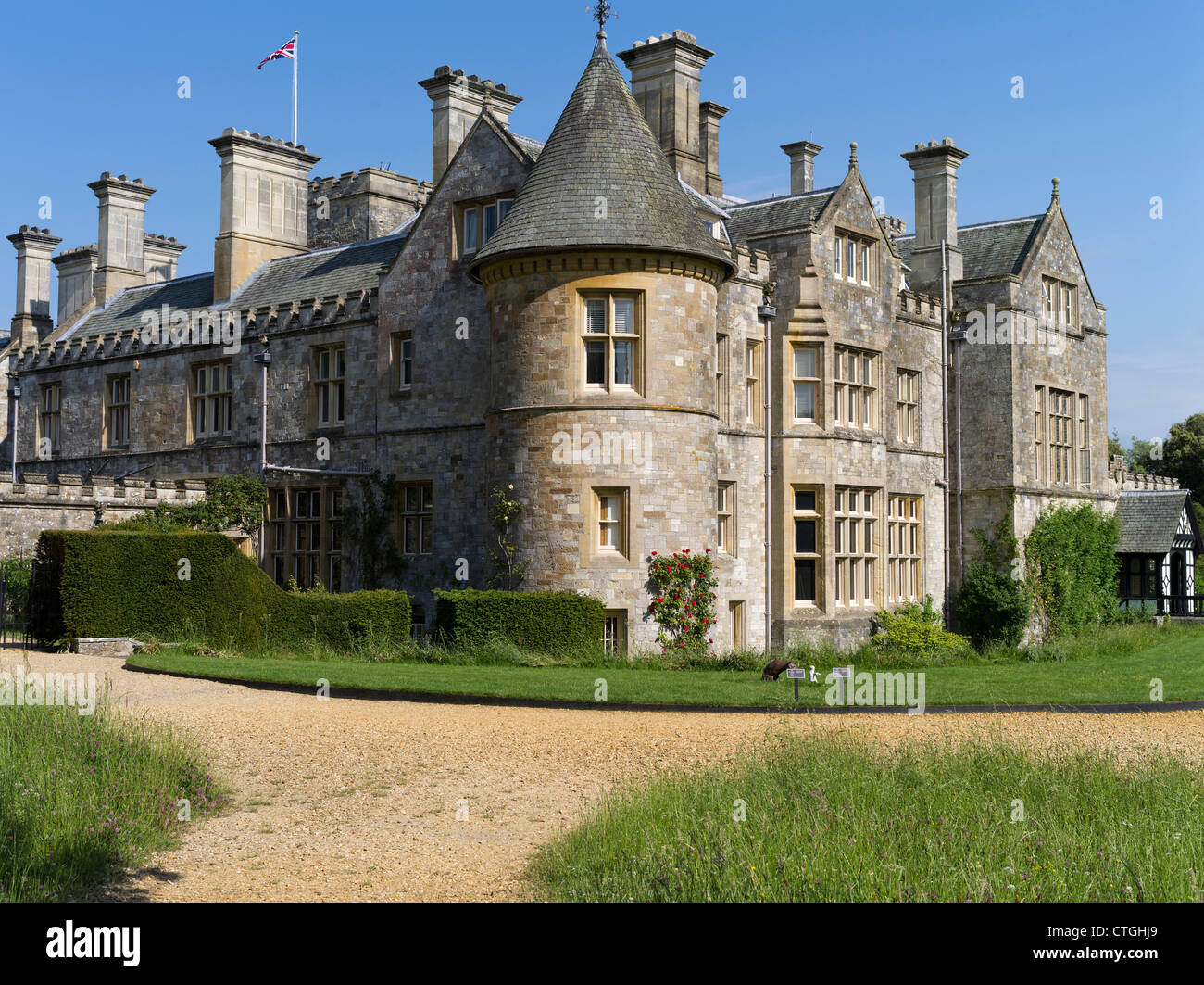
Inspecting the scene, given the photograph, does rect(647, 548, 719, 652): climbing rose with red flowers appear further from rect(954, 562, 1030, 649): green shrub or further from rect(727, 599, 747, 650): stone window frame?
rect(954, 562, 1030, 649): green shrub

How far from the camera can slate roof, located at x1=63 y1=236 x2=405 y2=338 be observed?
2900cm

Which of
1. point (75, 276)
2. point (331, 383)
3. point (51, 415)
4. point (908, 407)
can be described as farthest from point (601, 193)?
point (75, 276)

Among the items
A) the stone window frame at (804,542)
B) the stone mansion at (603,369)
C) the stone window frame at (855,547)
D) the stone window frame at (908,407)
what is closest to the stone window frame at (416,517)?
the stone mansion at (603,369)

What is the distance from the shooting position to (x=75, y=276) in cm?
3816

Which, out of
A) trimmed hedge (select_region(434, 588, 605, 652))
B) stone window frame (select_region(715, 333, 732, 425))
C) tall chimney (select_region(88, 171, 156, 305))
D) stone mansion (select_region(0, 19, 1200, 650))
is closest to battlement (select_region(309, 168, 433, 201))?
stone mansion (select_region(0, 19, 1200, 650))

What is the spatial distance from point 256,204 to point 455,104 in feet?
23.0

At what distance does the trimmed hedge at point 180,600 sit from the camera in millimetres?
19734

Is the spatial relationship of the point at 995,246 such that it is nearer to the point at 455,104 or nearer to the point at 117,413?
the point at 455,104

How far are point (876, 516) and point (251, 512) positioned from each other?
43.8 feet

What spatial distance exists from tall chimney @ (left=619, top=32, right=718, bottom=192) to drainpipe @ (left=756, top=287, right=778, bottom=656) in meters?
3.75

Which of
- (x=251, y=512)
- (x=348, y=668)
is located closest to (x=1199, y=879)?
(x=348, y=668)

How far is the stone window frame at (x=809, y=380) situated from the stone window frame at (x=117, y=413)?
16332 mm
